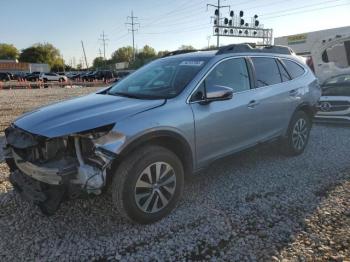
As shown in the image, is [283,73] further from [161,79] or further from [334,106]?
[334,106]

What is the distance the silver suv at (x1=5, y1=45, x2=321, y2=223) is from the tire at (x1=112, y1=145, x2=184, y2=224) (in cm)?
1

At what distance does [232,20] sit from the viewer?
42.6m

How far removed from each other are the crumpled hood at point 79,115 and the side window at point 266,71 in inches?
71.3

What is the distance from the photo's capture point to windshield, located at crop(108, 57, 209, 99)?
12.6 feet

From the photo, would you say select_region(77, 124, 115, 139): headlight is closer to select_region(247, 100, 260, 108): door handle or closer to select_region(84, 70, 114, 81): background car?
select_region(247, 100, 260, 108): door handle

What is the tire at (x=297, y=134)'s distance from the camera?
540 centimetres

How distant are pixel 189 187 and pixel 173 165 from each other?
1015mm

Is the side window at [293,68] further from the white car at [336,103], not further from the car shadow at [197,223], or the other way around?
the white car at [336,103]

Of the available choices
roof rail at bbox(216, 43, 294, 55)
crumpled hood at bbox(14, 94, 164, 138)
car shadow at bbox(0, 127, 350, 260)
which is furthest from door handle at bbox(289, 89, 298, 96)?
crumpled hood at bbox(14, 94, 164, 138)

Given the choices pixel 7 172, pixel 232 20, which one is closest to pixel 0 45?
pixel 232 20

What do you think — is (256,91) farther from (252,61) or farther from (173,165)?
(173,165)


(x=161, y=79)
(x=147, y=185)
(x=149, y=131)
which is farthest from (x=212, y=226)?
(x=161, y=79)

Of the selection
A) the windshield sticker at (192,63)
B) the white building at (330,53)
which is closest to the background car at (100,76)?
the white building at (330,53)

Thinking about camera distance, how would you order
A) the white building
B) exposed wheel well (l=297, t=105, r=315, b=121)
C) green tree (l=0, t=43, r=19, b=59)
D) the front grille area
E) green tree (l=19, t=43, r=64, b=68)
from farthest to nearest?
green tree (l=0, t=43, r=19, b=59) < green tree (l=19, t=43, r=64, b=68) < the white building < the front grille area < exposed wheel well (l=297, t=105, r=315, b=121)
